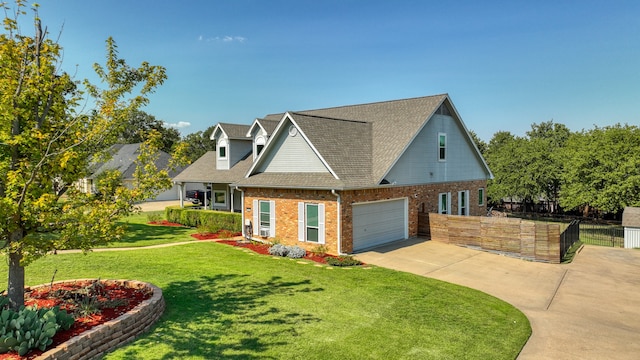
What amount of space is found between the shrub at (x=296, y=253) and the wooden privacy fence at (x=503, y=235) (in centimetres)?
809

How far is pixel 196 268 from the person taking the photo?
45.5 feet

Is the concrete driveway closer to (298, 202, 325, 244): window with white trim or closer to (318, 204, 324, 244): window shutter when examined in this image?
(318, 204, 324, 244): window shutter

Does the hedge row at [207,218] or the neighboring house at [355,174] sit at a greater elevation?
the neighboring house at [355,174]

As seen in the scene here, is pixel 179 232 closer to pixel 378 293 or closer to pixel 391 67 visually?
pixel 378 293

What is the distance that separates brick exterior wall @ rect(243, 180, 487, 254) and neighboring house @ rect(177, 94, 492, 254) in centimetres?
5

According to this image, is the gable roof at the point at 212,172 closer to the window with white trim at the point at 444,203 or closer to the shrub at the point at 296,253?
the shrub at the point at 296,253

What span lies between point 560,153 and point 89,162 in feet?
135

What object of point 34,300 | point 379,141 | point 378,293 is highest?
point 379,141

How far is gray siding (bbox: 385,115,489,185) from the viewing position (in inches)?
798

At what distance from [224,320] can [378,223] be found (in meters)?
11.3

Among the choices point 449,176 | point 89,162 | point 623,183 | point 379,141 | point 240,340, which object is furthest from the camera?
point 623,183

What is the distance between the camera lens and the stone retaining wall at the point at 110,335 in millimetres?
6551

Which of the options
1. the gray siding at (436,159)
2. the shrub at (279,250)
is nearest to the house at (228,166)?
the shrub at (279,250)

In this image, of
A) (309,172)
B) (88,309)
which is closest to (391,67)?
(309,172)
